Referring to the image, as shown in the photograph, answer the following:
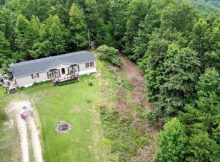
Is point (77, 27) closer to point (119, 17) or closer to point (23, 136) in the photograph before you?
point (119, 17)

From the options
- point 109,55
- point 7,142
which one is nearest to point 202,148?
point 7,142

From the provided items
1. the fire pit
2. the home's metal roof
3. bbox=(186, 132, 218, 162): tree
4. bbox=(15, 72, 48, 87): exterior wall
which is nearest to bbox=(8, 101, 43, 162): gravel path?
the fire pit

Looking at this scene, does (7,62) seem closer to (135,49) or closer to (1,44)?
(1,44)

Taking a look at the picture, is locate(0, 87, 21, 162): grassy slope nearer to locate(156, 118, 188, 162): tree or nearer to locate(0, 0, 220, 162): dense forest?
locate(0, 0, 220, 162): dense forest

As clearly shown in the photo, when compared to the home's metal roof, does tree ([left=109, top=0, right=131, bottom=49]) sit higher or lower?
higher

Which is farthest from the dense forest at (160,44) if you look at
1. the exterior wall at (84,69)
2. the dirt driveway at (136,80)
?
the exterior wall at (84,69)

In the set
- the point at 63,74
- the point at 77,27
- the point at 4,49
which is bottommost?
the point at 63,74
